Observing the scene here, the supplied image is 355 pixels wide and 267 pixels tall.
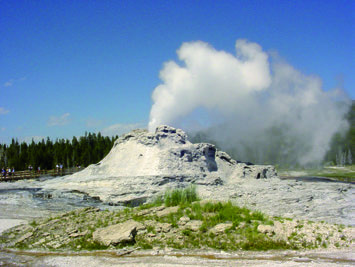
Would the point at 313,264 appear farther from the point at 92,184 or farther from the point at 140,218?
the point at 92,184

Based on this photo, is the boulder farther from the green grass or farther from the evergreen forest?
the evergreen forest

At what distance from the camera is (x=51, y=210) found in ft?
73.2

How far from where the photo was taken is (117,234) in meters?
13.8

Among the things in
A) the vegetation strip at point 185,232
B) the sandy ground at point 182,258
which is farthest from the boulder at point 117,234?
the sandy ground at point 182,258

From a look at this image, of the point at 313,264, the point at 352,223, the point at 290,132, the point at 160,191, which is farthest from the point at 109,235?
the point at 290,132

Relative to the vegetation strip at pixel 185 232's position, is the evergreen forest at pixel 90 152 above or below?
above

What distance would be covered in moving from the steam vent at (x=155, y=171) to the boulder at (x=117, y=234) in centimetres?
1223

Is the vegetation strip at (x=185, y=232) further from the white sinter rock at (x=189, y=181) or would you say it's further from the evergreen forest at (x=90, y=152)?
the evergreen forest at (x=90, y=152)

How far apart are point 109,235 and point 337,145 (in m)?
113

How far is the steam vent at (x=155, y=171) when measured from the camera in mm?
29500

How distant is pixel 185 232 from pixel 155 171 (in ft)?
60.6

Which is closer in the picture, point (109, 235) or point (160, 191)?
point (109, 235)

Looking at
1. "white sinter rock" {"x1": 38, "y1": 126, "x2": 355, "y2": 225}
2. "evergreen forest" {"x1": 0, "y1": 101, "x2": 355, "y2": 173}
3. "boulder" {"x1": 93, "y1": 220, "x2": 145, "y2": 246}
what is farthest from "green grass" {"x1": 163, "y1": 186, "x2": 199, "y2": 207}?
"evergreen forest" {"x1": 0, "y1": 101, "x2": 355, "y2": 173}

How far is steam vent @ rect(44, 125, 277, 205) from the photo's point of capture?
29500 mm
